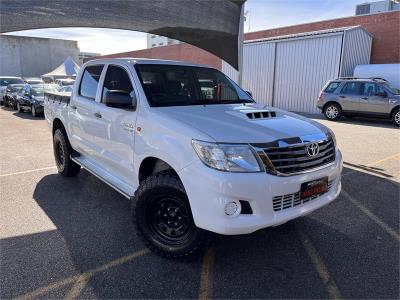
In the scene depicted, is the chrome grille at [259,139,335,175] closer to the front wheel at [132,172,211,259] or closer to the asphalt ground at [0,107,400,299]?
the front wheel at [132,172,211,259]

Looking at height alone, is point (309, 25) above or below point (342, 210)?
above

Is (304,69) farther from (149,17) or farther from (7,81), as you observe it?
(7,81)

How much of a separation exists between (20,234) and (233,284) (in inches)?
95.1

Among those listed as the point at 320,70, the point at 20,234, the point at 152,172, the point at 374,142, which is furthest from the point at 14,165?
the point at 320,70

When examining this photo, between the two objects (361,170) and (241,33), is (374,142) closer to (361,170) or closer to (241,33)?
(361,170)

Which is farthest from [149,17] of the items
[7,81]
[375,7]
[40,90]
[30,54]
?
[30,54]

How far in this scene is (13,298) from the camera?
273cm

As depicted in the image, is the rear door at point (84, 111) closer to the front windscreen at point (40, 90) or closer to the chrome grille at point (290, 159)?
the chrome grille at point (290, 159)

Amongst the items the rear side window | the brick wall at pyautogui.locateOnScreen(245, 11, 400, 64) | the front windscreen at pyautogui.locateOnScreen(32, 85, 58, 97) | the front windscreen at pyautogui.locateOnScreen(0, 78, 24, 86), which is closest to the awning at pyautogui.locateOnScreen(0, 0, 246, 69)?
the rear side window

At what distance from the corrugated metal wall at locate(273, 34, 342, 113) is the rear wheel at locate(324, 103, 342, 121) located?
10.6 feet

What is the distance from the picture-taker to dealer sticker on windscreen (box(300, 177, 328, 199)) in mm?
3101

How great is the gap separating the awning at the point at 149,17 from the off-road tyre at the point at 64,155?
210 centimetres

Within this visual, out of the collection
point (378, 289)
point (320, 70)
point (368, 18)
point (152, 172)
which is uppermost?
point (368, 18)

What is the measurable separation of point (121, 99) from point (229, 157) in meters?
1.41
